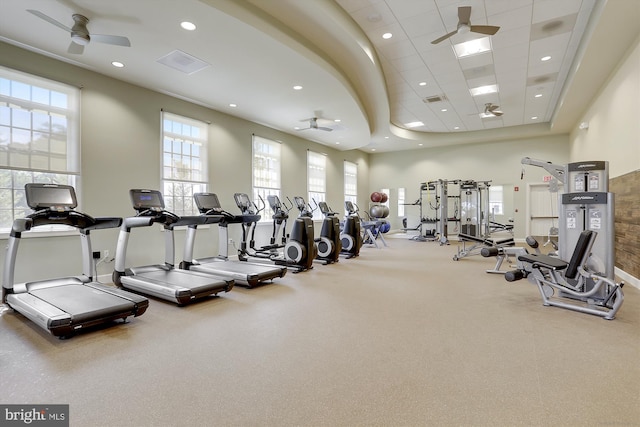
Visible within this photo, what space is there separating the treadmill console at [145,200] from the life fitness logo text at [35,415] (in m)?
2.76

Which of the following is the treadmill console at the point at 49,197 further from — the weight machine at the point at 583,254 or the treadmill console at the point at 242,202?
the weight machine at the point at 583,254

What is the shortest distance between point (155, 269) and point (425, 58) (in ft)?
18.8

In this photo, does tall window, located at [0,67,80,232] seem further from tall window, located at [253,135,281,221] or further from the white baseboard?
the white baseboard

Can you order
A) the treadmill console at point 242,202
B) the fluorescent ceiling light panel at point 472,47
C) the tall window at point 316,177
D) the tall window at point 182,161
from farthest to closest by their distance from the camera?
1. the tall window at point 316,177
2. the treadmill console at point 242,202
3. the tall window at point 182,161
4. the fluorescent ceiling light panel at point 472,47

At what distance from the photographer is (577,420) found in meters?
1.65

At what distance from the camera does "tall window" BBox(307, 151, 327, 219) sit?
9.92 metres

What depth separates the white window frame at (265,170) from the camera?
7938 millimetres

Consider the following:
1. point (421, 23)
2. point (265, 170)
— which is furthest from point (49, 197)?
point (421, 23)

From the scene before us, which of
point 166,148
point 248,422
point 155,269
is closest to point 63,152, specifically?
point 166,148

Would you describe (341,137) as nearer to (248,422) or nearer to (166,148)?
(166,148)

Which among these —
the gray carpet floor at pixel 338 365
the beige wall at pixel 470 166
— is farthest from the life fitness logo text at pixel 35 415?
the beige wall at pixel 470 166

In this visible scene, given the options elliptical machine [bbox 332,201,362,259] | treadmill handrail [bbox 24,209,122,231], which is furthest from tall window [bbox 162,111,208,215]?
elliptical machine [bbox 332,201,362,259]

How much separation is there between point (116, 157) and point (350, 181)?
8.40 meters

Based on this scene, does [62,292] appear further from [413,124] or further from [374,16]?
[413,124]
